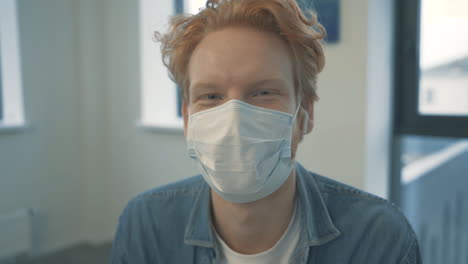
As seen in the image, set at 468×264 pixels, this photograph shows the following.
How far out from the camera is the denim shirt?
1.04 metres

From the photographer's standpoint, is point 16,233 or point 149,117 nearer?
point 16,233

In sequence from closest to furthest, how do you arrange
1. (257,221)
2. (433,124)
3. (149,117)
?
(257,221) → (433,124) → (149,117)

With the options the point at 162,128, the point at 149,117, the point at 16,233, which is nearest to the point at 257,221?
the point at 162,128

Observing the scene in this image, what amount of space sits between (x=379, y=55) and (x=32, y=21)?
2.47m

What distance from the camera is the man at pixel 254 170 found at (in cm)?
96

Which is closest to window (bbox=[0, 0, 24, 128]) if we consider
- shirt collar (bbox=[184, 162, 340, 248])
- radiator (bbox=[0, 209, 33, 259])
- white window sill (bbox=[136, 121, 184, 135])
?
radiator (bbox=[0, 209, 33, 259])

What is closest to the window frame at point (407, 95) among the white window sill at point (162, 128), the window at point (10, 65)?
the white window sill at point (162, 128)

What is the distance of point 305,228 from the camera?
105 centimetres

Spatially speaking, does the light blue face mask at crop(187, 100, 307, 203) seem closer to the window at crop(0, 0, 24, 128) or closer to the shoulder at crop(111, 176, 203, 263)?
the shoulder at crop(111, 176, 203, 263)

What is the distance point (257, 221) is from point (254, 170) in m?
0.17

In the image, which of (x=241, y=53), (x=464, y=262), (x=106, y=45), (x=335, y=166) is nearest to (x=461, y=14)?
(x=335, y=166)

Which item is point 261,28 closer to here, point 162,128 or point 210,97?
point 210,97

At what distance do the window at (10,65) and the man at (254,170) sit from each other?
2274 millimetres

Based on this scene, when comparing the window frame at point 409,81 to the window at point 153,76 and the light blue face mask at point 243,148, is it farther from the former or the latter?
the window at point 153,76
